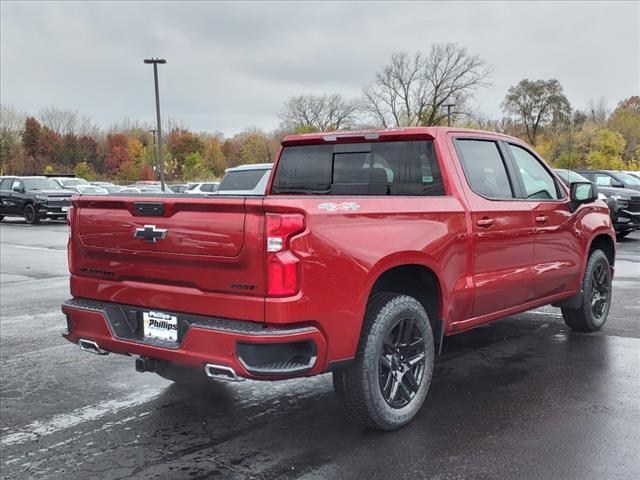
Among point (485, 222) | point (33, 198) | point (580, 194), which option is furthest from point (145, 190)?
point (485, 222)

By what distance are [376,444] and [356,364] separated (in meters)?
0.50

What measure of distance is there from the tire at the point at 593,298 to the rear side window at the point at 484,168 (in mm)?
1713

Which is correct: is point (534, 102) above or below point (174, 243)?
above

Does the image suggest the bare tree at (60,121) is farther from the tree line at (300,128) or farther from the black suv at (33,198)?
the black suv at (33,198)

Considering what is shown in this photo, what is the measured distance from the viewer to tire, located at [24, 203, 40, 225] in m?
26.2

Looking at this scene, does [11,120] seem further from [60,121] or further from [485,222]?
[485,222]

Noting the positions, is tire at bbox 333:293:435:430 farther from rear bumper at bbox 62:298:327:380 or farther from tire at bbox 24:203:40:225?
tire at bbox 24:203:40:225

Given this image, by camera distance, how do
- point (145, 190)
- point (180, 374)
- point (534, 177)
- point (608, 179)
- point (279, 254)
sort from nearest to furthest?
1. point (279, 254)
2. point (180, 374)
3. point (534, 177)
4. point (608, 179)
5. point (145, 190)

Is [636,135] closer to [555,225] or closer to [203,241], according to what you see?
[555,225]

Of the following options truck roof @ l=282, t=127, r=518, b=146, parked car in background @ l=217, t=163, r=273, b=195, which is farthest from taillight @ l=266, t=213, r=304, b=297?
parked car in background @ l=217, t=163, r=273, b=195

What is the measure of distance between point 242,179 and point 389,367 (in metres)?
8.98

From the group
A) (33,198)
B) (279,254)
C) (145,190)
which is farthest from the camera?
(145,190)

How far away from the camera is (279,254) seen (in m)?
3.44

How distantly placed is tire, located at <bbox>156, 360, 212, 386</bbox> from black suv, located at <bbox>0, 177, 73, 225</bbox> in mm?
21747
